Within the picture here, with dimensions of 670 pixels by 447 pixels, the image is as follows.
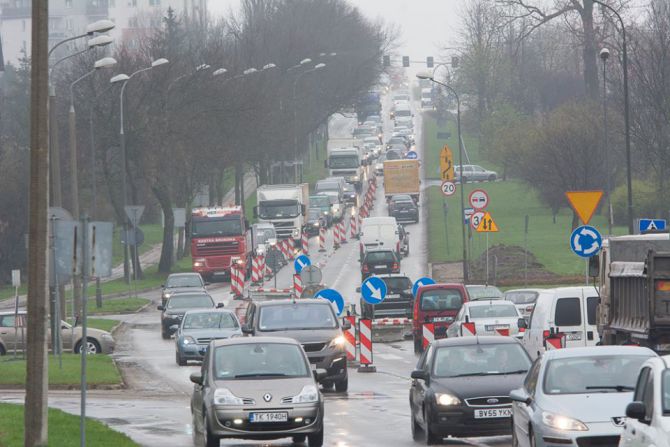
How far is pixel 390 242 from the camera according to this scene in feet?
229

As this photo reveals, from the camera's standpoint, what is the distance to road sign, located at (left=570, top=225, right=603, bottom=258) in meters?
29.9

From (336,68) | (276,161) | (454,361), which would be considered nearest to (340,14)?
(336,68)

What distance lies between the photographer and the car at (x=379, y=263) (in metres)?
61.1

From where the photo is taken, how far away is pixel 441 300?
1515 inches

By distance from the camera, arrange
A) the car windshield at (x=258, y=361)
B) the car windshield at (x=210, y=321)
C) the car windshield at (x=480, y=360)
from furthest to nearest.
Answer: the car windshield at (x=210, y=321) → the car windshield at (x=480, y=360) → the car windshield at (x=258, y=361)

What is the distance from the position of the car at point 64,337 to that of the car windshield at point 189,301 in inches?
193

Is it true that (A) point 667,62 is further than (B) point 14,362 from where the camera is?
Yes

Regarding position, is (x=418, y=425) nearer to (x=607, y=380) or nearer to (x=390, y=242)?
(x=607, y=380)

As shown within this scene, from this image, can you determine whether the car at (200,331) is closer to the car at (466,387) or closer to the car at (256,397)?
the car at (256,397)

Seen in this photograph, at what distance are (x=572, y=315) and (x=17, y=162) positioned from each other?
55595 mm

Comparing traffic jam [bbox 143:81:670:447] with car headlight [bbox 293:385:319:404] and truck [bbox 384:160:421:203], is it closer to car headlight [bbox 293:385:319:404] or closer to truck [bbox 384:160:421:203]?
car headlight [bbox 293:385:319:404]

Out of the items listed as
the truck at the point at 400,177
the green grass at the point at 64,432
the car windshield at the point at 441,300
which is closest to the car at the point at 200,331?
the car windshield at the point at 441,300

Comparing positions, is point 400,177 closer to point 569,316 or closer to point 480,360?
point 569,316

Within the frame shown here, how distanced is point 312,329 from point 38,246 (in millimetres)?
11753
